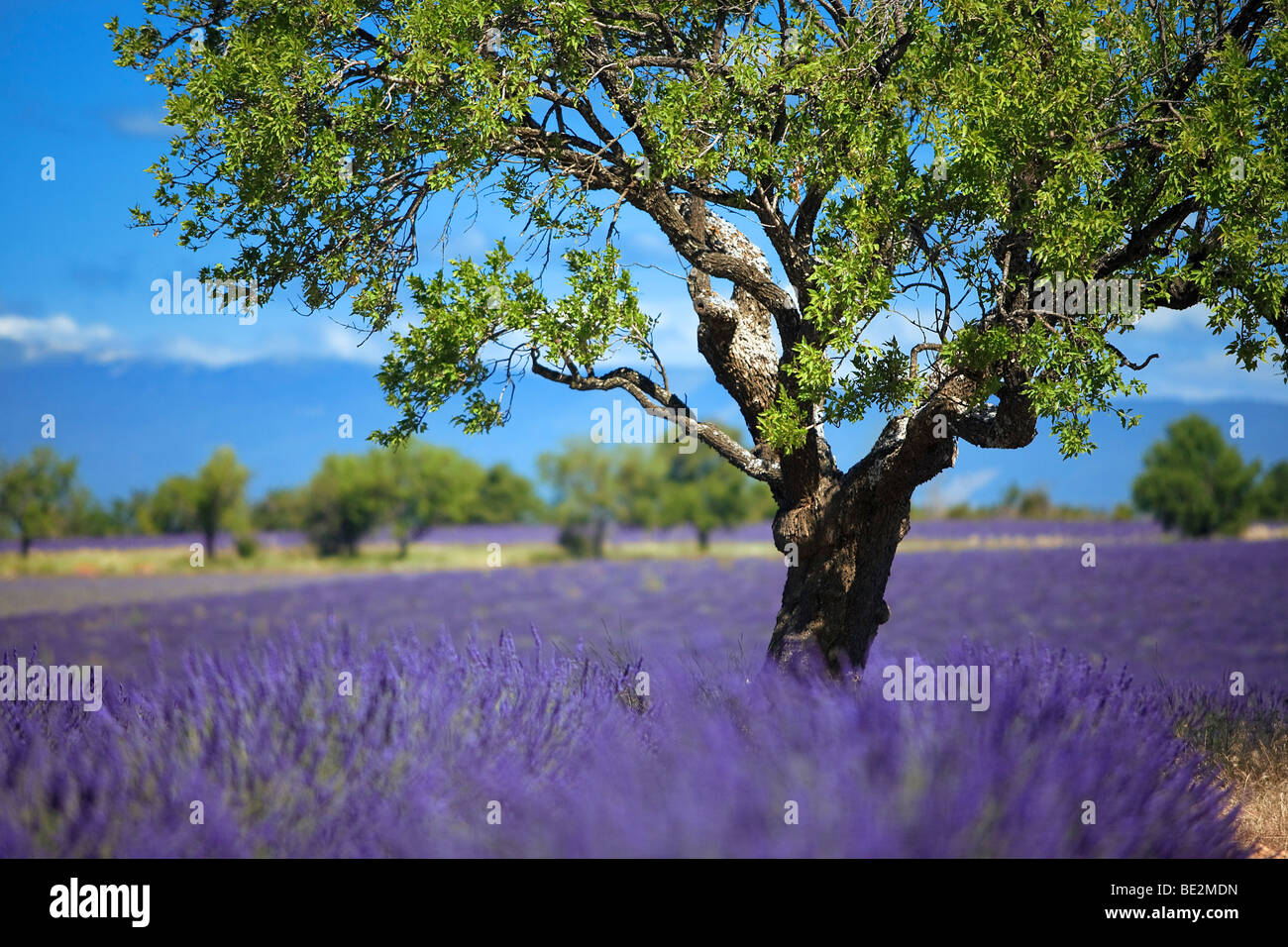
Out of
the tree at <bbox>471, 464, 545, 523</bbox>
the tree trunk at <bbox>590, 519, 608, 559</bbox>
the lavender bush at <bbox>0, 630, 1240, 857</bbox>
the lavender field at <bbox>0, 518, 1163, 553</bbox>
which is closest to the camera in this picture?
the lavender bush at <bbox>0, 630, 1240, 857</bbox>

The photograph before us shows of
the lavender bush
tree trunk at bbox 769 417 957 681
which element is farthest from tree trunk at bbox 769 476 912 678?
the lavender bush

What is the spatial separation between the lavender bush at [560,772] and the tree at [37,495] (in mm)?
47296

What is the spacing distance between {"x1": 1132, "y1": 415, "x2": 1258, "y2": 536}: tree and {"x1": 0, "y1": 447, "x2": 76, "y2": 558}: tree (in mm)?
55090

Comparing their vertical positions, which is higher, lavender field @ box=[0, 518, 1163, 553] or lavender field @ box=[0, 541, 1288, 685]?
lavender field @ box=[0, 518, 1163, 553]

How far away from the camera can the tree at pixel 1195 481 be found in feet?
165

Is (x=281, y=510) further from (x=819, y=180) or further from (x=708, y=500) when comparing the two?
(x=819, y=180)

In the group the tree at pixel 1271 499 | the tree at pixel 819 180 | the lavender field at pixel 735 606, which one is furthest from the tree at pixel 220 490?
the tree at pixel 1271 499

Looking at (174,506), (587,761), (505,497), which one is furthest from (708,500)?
(587,761)

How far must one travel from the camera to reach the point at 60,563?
4294cm

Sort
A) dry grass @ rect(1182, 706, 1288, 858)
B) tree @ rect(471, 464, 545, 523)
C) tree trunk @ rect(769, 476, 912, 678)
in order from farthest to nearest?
tree @ rect(471, 464, 545, 523), tree trunk @ rect(769, 476, 912, 678), dry grass @ rect(1182, 706, 1288, 858)

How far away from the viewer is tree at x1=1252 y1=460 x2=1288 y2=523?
5125 centimetres

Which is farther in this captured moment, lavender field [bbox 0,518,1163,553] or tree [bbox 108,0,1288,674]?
lavender field [bbox 0,518,1163,553]

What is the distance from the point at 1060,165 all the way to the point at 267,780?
5879 mm

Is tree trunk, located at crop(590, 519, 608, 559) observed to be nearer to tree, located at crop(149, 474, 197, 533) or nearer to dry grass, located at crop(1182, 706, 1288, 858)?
tree, located at crop(149, 474, 197, 533)
